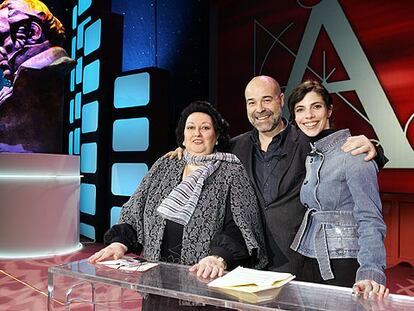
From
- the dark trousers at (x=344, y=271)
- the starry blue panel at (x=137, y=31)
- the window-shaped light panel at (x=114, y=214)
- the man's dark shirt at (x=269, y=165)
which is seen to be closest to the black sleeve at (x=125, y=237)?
the man's dark shirt at (x=269, y=165)

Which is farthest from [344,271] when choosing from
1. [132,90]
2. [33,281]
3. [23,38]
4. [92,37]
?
[92,37]

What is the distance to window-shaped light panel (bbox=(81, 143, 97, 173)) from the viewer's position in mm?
6254

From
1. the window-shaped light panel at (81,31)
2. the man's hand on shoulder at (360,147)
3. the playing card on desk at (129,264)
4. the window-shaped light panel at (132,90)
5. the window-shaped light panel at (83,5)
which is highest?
the window-shaped light panel at (83,5)

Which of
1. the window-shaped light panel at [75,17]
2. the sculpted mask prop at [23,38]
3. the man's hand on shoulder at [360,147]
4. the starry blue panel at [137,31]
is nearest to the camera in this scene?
the man's hand on shoulder at [360,147]

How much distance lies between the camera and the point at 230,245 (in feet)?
5.27

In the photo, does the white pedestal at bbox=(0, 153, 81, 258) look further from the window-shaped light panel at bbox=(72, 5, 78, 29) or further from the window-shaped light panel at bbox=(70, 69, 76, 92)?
the window-shaped light panel at bbox=(72, 5, 78, 29)

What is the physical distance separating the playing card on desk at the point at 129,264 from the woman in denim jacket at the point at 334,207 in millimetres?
650

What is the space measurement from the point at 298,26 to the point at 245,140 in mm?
4331

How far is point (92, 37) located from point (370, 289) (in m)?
5.89

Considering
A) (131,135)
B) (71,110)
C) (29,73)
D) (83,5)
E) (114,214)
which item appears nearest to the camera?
(29,73)

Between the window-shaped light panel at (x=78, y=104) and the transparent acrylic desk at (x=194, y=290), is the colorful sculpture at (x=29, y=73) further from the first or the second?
the transparent acrylic desk at (x=194, y=290)

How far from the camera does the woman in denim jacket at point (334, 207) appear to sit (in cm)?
159

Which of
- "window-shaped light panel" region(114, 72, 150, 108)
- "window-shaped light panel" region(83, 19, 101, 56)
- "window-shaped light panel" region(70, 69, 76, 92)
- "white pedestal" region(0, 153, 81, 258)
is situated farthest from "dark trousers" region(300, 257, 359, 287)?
"window-shaped light panel" region(70, 69, 76, 92)

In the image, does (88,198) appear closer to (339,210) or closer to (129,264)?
(129,264)
